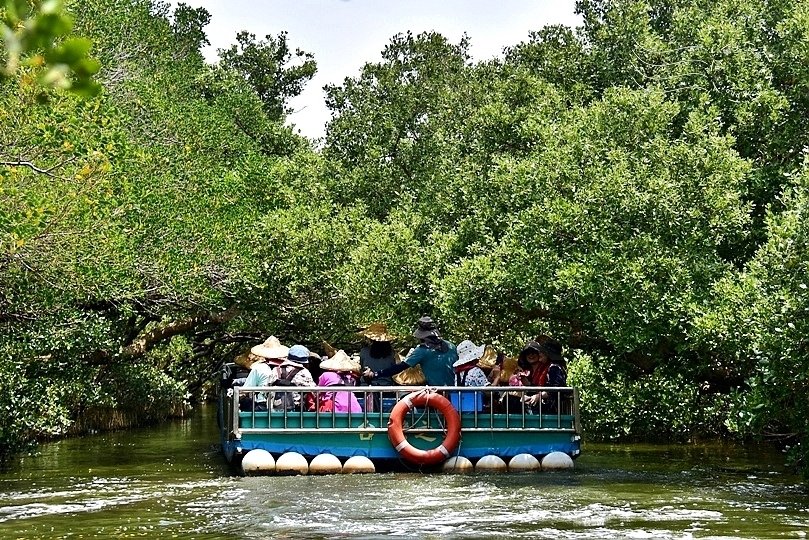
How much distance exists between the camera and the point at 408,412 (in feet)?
46.4

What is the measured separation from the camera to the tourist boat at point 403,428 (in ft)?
46.1

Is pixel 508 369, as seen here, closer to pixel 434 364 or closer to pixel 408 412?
pixel 434 364

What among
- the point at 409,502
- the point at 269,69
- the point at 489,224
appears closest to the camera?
the point at 409,502

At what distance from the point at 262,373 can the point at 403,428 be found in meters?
1.88

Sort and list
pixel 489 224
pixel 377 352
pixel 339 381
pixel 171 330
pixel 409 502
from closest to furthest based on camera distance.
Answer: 1. pixel 409 502
2. pixel 339 381
3. pixel 377 352
4. pixel 489 224
5. pixel 171 330

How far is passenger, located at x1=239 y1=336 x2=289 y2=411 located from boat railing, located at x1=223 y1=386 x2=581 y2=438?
0.06 ft

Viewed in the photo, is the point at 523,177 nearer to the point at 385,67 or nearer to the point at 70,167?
the point at 70,167

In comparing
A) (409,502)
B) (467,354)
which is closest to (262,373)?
(467,354)

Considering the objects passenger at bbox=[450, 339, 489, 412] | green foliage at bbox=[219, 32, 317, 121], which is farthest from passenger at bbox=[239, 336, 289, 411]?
green foliage at bbox=[219, 32, 317, 121]

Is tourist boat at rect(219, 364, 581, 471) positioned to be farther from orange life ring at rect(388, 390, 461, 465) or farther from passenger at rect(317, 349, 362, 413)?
passenger at rect(317, 349, 362, 413)

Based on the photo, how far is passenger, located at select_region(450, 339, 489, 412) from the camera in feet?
47.4

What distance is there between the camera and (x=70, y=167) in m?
15.7

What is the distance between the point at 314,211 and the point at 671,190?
10583 mm

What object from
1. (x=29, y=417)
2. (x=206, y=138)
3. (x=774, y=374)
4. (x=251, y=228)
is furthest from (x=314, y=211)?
(x=774, y=374)
